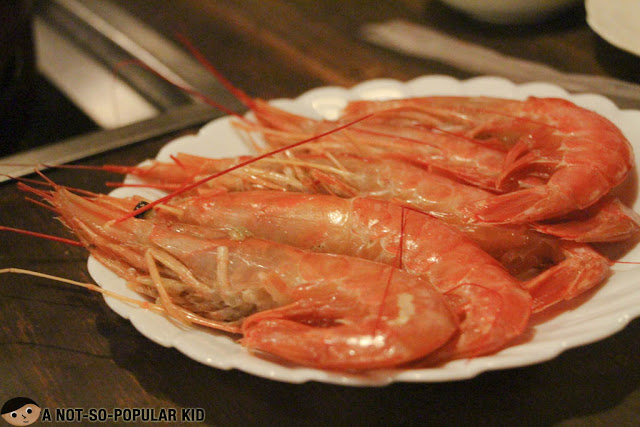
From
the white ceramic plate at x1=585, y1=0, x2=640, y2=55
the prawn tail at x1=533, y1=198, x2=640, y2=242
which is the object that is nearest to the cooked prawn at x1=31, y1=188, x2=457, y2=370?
the prawn tail at x1=533, y1=198, x2=640, y2=242

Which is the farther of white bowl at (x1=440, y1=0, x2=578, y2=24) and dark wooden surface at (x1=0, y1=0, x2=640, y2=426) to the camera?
white bowl at (x1=440, y1=0, x2=578, y2=24)

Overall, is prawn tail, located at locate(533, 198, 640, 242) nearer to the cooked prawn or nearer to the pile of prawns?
the pile of prawns

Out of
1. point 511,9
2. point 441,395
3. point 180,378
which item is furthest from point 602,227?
point 511,9

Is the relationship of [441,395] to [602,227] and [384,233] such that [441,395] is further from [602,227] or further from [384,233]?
[602,227]

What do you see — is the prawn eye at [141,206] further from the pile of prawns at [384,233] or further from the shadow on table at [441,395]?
the shadow on table at [441,395]

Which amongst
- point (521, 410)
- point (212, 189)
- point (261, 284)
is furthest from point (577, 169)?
point (212, 189)

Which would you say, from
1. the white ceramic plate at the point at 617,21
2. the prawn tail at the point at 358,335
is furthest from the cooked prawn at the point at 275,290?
the white ceramic plate at the point at 617,21
